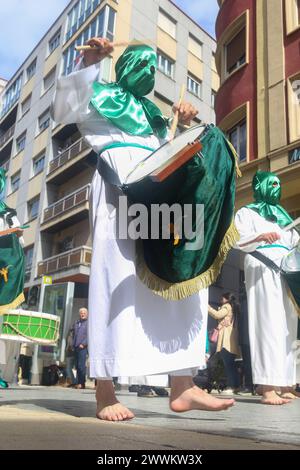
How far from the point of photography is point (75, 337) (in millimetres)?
10117

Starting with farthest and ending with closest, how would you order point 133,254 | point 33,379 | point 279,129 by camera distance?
point 33,379 < point 279,129 < point 133,254

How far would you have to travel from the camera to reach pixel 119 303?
7.58ft

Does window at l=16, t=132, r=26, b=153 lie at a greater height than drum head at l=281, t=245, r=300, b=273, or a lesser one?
greater

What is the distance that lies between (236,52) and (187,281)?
12.9m

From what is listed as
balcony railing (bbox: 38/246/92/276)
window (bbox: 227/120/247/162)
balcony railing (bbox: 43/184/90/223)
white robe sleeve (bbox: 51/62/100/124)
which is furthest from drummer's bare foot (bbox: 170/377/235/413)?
balcony railing (bbox: 43/184/90/223)

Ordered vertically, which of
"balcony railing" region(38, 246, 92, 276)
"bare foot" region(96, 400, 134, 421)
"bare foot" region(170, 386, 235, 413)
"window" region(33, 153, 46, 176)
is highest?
"window" region(33, 153, 46, 176)

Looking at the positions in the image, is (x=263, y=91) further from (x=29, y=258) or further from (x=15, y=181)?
(x=15, y=181)

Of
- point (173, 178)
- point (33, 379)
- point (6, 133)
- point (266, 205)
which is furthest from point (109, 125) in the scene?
point (6, 133)

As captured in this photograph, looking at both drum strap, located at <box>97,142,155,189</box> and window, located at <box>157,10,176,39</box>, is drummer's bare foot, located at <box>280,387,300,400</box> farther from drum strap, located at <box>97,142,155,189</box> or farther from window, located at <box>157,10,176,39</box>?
window, located at <box>157,10,176,39</box>

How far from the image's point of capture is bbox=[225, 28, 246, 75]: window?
13.5m

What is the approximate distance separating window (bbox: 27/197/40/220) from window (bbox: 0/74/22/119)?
32.5 feet

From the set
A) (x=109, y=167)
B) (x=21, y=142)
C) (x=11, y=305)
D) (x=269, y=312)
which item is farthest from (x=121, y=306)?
(x=21, y=142)
